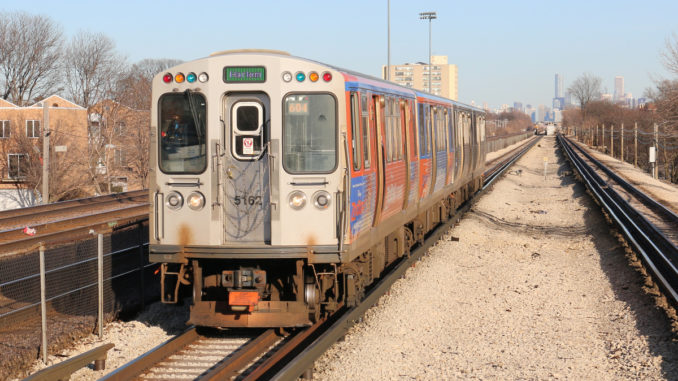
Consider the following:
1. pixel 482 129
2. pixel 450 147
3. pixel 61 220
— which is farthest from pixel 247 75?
pixel 482 129

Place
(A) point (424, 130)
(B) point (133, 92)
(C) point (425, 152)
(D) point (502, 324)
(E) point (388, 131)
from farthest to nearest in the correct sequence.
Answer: (B) point (133, 92)
(C) point (425, 152)
(A) point (424, 130)
(E) point (388, 131)
(D) point (502, 324)

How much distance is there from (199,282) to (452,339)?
310 cm

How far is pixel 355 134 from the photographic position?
909 centimetres

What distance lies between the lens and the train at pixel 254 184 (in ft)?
28.4

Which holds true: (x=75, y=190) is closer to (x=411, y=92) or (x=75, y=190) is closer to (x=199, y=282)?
(x=411, y=92)

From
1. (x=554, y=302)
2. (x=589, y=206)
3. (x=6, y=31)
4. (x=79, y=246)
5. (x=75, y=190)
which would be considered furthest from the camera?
(x=6, y=31)

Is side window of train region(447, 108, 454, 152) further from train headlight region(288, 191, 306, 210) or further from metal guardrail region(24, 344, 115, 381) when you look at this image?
metal guardrail region(24, 344, 115, 381)

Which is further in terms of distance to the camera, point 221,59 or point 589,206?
point 589,206

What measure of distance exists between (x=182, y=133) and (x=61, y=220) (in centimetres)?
1099

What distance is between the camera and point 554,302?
37.3 ft

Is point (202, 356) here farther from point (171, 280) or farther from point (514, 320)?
point (514, 320)

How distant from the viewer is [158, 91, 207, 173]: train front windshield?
882cm

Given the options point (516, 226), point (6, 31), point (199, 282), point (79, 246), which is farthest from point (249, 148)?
point (6, 31)

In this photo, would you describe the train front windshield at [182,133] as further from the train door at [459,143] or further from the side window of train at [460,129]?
the side window of train at [460,129]
